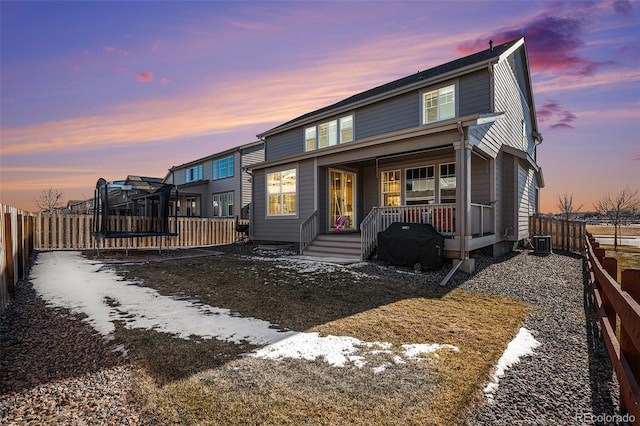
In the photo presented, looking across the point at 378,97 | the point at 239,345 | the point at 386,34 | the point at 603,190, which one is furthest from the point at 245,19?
the point at 603,190

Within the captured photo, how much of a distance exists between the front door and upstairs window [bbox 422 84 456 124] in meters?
3.66

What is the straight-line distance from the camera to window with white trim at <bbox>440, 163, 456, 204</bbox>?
10625 mm

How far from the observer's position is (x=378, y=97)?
1199 centimetres

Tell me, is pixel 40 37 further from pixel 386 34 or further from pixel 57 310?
pixel 386 34

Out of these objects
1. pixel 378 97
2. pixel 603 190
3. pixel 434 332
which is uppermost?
pixel 378 97

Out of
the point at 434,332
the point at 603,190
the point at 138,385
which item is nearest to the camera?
the point at 138,385

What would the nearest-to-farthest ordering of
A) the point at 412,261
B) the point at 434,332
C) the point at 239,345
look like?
1. the point at 239,345
2. the point at 434,332
3. the point at 412,261

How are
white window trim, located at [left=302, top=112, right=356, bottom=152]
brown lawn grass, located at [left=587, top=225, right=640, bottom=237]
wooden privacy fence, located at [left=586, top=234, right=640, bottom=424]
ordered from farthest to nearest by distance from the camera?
1. brown lawn grass, located at [left=587, top=225, right=640, bottom=237]
2. white window trim, located at [left=302, top=112, right=356, bottom=152]
3. wooden privacy fence, located at [left=586, top=234, right=640, bottom=424]

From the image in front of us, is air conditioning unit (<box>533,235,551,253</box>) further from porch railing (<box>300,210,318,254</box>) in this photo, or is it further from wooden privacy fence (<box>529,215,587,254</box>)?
porch railing (<box>300,210,318,254</box>)

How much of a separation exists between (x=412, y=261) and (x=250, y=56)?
8605mm

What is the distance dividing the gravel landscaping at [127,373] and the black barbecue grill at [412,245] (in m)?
2.65

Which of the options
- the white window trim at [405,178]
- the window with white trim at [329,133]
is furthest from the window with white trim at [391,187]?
the window with white trim at [329,133]

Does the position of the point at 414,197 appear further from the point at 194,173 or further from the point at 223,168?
the point at 194,173

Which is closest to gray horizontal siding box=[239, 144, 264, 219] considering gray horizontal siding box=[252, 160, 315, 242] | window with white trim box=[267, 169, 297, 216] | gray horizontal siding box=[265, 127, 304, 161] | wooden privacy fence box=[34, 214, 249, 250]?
gray horizontal siding box=[265, 127, 304, 161]
